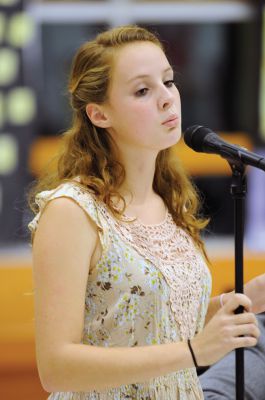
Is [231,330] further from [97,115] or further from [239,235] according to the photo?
[97,115]

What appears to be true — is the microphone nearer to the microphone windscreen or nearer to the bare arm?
the microphone windscreen

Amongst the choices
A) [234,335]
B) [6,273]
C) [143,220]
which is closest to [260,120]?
[6,273]

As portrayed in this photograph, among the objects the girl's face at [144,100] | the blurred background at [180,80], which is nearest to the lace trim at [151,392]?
the girl's face at [144,100]

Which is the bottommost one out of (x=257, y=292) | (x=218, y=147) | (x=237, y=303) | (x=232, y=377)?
(x=232, y=377)

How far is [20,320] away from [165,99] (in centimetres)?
191

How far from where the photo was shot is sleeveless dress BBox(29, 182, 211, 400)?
1550 millimetres

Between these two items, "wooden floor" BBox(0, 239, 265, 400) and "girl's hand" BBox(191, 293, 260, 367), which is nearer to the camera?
"girl's hand" BBox(191, 293, 260, 367)

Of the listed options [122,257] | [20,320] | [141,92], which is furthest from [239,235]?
[20,320]

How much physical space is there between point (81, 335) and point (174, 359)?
0.61 ft

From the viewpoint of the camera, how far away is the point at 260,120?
5355 mm

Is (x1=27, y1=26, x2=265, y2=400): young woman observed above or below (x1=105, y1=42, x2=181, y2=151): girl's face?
below

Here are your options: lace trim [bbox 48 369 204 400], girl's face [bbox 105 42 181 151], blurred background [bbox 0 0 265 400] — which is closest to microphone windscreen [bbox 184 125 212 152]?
girl's face [bbox 105 42 181 151]

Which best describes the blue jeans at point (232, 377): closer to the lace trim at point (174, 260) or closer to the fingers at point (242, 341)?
the lace trim at point (174, 260)

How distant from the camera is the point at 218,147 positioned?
143cm
